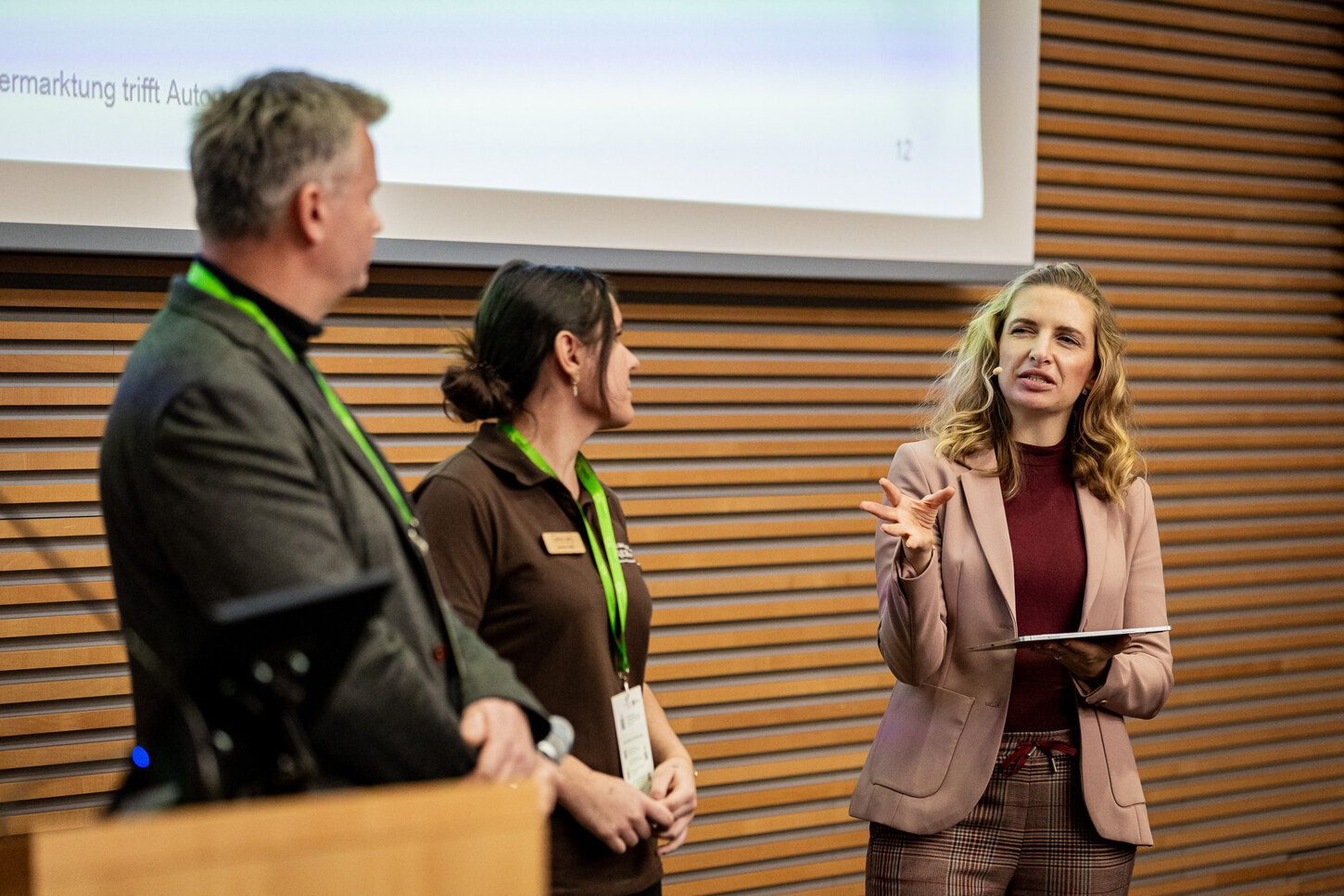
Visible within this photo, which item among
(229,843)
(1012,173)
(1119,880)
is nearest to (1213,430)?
(1012,173)

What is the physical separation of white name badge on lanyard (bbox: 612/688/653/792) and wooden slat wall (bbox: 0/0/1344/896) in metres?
1.16

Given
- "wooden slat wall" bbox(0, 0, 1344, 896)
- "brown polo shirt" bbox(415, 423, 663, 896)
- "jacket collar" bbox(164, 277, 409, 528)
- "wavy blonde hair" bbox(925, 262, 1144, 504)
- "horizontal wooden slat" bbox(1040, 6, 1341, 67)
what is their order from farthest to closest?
"horizontal wooden slat" bbox(1040, 6, 1341, 67) → "wooden slat wall" bbox(0, 0, 1344, 896) → "wavy blonde hair" bbox(925, 262, 1144, 504) → "brown polo shirt" bbox(415, 423, 663, 896) → "jacket collar" bbox(164, 277, 409, 528)

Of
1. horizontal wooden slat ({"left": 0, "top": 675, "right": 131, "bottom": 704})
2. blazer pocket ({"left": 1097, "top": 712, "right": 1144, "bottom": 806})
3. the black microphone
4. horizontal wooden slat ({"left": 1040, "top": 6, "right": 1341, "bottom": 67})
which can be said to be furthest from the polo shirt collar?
horizontal wooden slat ({"left": 1040, "top": 6, "right": 1341, "bottom": 67})

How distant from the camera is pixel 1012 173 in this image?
13.1 ft

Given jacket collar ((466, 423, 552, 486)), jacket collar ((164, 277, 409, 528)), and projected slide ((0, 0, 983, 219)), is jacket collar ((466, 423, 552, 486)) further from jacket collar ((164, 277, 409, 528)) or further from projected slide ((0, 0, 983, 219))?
projected slide ((0, 0, 983, 219))

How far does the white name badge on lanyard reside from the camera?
6.75ft

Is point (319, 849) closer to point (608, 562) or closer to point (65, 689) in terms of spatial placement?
point (608, 562)

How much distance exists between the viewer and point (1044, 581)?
253 centimetres

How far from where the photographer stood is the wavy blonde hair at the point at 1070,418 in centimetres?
263

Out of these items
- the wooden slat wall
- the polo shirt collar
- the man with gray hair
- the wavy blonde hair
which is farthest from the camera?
the wooden slat wall

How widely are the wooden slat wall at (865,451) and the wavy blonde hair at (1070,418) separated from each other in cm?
115

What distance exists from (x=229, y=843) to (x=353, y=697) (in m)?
0.29

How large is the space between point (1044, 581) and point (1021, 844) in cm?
55

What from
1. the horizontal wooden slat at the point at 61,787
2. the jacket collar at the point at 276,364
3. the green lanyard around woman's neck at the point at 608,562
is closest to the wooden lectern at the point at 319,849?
the jacket collar at the point at 276,364
